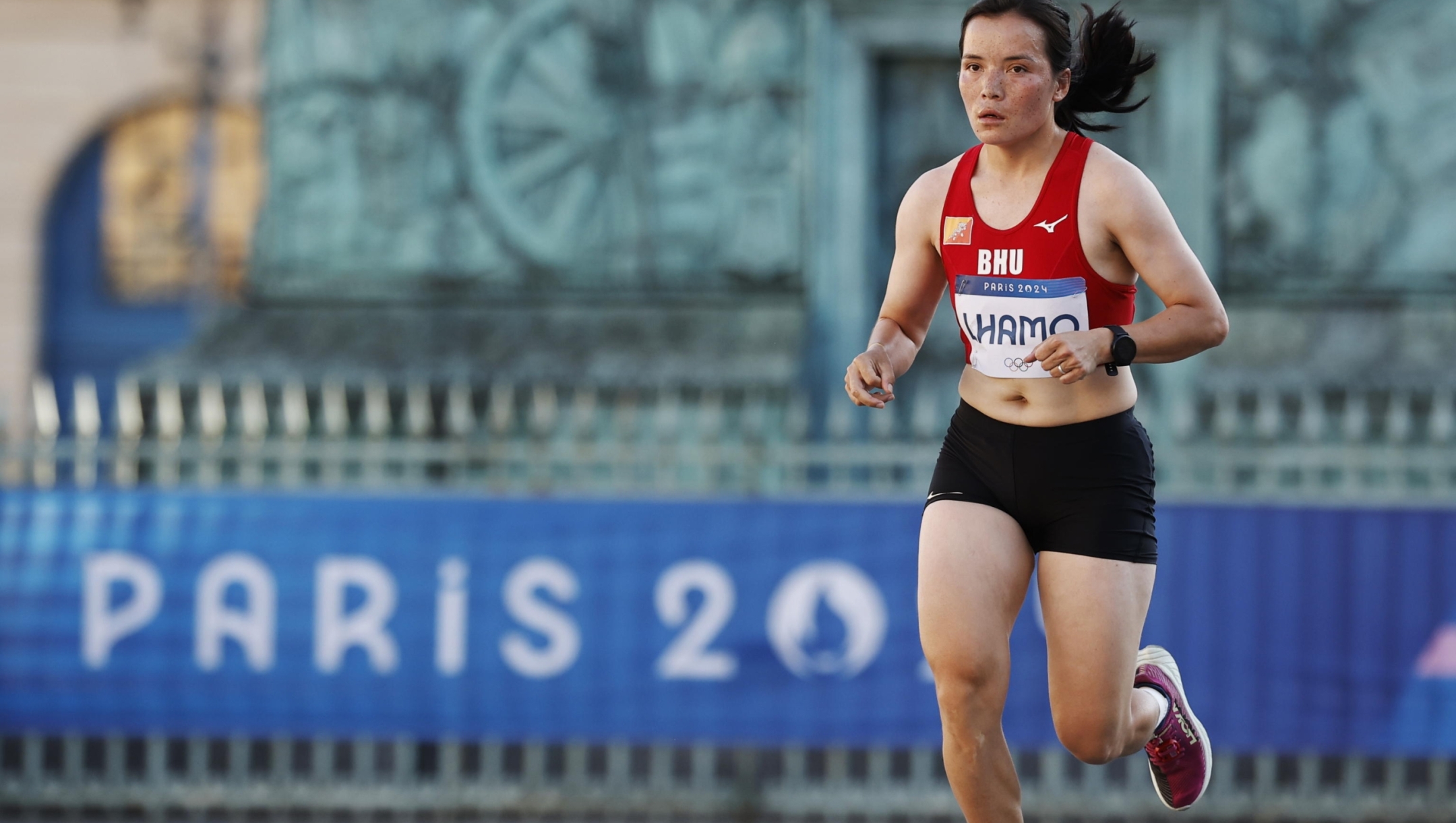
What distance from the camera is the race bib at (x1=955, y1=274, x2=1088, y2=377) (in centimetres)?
400

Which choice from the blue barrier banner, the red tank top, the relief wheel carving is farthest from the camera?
the relief wheel carving

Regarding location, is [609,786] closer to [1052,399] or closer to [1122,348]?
[1052,399]

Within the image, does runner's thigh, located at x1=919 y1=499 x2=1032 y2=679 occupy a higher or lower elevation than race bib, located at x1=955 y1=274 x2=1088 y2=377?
lower

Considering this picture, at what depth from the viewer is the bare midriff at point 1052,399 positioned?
4.16 m

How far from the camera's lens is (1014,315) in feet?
13.3

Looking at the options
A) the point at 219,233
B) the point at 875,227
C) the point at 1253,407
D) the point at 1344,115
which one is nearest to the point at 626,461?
the point at 875,227

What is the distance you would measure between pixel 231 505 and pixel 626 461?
6.07ft

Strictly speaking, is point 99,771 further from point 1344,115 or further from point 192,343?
point 1344,115

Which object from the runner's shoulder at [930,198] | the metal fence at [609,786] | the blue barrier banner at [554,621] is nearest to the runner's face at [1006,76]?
the runner's shoulder at [930,198]

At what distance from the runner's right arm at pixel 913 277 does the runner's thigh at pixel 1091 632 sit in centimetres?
66

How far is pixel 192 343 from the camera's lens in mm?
10828

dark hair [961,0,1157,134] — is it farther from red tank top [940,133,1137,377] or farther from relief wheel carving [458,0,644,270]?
relief wheel carving [458,0,644,270]

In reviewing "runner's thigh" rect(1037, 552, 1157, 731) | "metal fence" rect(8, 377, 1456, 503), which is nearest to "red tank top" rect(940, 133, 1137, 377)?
"runner's thigh" rect(1037, 552, 1157, 731)

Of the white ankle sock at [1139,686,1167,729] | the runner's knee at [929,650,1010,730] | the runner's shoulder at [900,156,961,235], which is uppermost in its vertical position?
the runner's shoulder at [900,156,961,235]
